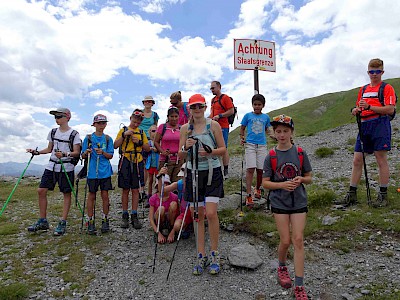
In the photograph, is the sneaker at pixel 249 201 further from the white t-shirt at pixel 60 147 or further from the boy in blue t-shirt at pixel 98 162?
the white t-shirt at pixel 60 147

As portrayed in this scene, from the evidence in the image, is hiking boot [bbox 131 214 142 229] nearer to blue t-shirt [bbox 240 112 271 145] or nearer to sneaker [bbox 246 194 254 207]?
sneaker [bbox 246 194 254 207]

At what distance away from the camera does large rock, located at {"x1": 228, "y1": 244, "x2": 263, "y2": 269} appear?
6.01 metres

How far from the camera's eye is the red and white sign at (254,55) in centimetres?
1103

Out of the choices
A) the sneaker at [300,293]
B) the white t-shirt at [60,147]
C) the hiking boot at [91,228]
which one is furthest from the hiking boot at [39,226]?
the sneaker at [300,293]

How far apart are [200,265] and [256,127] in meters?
4.42

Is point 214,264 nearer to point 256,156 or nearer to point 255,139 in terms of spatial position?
point 256,156

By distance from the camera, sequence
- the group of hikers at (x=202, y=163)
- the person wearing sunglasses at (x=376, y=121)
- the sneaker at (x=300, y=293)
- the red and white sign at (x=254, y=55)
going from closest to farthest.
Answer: the sneaker at (x=300, y=293), the group of hikers at (x=202, y=163), the person wearing sunglasses at (x=376, y=121), the red and white sign at (x=254, y=55)

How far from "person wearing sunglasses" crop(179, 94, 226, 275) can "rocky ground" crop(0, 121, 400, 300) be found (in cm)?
47

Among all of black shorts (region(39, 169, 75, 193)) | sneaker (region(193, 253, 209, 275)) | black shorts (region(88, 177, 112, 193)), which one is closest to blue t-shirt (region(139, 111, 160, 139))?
black shorts (region(88, 177, 112, 193))

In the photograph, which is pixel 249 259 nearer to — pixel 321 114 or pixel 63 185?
pixel 63 185

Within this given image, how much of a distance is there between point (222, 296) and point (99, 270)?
9.28 ft

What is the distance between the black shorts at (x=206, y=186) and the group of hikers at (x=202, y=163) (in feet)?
0.06

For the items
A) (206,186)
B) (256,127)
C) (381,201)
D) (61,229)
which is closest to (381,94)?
(381,201)

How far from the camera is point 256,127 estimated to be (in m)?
8.83
